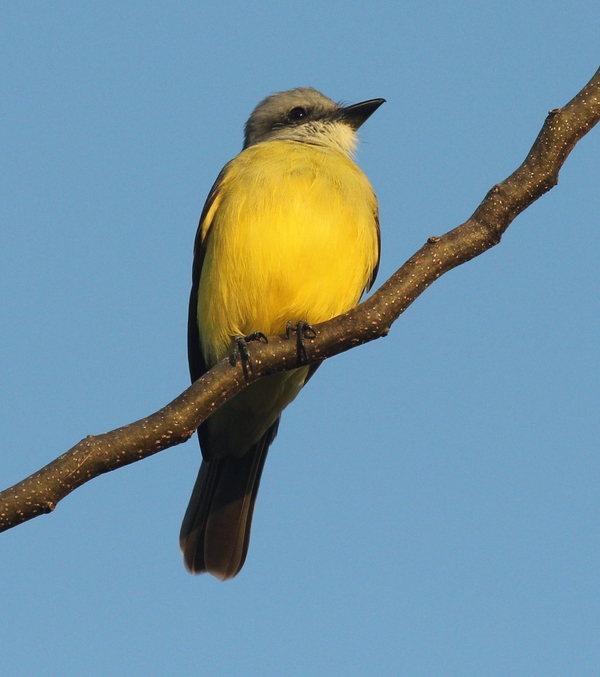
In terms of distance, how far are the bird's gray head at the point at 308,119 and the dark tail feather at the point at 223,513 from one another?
251 centimetres

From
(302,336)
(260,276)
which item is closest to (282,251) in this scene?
(260,276)

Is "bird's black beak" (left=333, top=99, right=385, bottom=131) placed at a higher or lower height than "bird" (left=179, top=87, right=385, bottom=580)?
higher

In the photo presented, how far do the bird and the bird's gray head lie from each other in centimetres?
4

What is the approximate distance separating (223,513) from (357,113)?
3.72 m

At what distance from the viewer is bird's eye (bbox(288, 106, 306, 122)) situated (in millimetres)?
8688

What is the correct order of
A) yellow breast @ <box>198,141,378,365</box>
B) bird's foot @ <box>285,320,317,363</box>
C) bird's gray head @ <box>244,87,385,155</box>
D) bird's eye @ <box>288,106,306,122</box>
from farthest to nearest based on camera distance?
bird's eye @ <box>288,106,306,122</box>, bird's gray head @ <box>244,87,385,155</box>, yellow breast @ <box>198,141,378,365</box>, bird's foot @ <box>285,320,317,363</box>

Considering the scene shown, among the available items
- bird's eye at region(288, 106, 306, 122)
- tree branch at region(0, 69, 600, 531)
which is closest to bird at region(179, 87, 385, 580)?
bird's eye at region(288, 106, 306, 122)

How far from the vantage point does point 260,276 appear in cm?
670

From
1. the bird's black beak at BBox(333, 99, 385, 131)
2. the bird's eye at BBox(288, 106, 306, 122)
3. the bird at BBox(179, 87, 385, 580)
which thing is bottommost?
the bird at BBox(179, 87, 385, 580)

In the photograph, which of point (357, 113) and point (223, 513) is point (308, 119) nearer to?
point (357, 113)

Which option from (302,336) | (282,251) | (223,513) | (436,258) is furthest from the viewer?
(223,513)

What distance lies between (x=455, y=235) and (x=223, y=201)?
2.71 meters

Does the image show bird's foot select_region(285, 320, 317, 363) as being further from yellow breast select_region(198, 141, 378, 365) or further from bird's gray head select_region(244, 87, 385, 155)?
bird's gray head select_region(244, 87, 385, 155)

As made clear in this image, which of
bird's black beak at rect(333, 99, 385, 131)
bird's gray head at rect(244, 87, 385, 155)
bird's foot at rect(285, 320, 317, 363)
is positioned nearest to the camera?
bird's foot at rect(285, 320, 317, 363)
